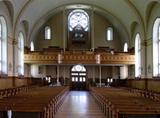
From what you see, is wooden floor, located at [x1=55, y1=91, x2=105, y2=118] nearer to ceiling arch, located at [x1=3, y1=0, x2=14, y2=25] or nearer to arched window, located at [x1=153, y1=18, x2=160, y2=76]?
arched window, located at [x1=153, y1=18, x2=160, y2=76]

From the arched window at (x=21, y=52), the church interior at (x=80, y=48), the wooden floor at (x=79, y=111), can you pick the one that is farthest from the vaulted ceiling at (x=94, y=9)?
the wooden floor at (x=79, y=111)

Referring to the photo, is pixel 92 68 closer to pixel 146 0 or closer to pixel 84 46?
pixel 84 46

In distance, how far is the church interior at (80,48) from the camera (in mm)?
23562

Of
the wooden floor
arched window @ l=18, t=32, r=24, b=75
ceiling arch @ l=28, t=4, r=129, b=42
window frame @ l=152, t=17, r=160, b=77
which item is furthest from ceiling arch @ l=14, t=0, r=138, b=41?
the wooden floor

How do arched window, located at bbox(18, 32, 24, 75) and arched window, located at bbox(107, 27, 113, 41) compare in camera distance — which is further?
arched window, located at bbox(107, 27, 113, 41)

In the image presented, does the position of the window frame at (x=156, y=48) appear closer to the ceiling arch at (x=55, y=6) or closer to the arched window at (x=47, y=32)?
the ceiling arch at (x=55, y=6)

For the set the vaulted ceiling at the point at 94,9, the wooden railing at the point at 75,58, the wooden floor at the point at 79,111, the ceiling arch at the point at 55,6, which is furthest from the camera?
the wooden railing at the point at 75,58

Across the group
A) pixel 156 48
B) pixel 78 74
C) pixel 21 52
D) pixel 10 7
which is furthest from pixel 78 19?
pixel 156 48

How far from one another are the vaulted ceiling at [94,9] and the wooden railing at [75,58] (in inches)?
104

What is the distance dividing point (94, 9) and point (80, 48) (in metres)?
5.20

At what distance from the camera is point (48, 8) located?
3209 centimetres

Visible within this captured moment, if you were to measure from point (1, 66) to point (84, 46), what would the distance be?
15.4 metres

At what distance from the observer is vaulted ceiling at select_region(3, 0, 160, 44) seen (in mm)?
25266

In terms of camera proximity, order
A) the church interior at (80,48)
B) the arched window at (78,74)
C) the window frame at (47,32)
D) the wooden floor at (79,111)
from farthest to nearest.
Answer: the arched window at (78,74), the window frame at (47,32), the church interior at (80,48), the wooden floor at (79,111)
